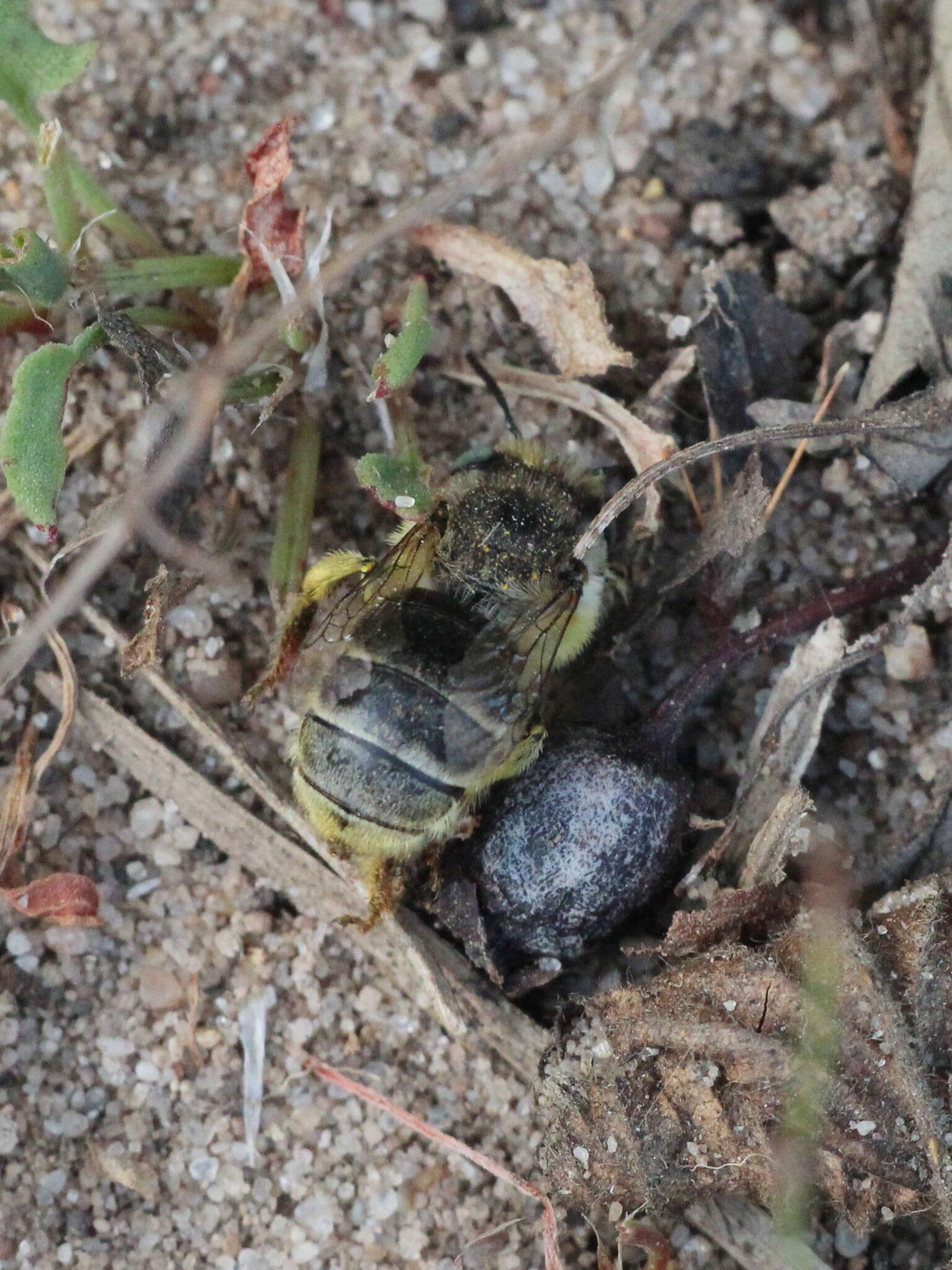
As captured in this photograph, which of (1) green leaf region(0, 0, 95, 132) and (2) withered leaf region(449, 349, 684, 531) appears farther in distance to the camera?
(2) withered leaf region(449, 349, 684, 531)

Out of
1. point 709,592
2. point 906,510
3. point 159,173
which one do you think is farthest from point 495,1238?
point 159,173

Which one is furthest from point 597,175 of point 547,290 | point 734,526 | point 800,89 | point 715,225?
point 734,526

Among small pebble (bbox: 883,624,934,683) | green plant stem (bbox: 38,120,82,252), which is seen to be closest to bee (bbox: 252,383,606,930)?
small pebble (bbox: 883,624,934,683)

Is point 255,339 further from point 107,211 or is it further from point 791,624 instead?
point 791,624

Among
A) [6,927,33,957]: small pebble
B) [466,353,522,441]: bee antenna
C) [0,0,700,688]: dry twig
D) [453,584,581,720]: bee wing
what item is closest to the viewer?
[0,0,700,688]: dry twig

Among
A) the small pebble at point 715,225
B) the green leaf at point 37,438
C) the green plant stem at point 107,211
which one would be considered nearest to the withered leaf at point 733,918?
the green leaf at point 37,438

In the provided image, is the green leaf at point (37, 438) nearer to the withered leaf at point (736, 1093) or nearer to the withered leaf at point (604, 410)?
the withered leaf at point (604, 410)

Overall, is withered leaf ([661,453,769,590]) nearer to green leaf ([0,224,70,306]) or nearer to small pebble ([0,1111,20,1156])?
green leaf ([0,224,70,306])
